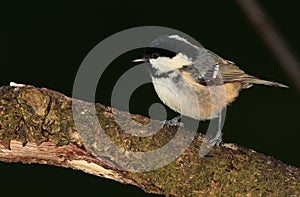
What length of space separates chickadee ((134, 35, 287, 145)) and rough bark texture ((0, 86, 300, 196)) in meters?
0.32

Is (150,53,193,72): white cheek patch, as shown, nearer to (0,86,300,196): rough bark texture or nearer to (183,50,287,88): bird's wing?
(183,50,287,88): bird's wing

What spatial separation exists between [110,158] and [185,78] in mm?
532

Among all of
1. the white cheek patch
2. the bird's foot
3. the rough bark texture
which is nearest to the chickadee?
the white cheek patch

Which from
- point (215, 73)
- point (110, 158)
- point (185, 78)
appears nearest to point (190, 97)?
point (185, 78)

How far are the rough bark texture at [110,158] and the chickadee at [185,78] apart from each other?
1.05 ft

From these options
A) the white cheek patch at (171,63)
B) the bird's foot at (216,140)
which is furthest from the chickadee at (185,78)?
the bird's foot at (216,140)

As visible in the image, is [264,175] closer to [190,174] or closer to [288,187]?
[288,187]

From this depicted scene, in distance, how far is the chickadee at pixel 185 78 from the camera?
6.00ft

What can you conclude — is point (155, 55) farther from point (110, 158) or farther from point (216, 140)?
point (110, 158)

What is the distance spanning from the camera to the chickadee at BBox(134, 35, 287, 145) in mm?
1830

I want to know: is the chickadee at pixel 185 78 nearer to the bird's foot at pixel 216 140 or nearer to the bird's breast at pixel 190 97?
the bird's breast at pixel 190 97

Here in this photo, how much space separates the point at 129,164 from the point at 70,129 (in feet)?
0.73

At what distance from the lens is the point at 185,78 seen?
1852 mm

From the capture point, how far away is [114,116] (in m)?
1.58
